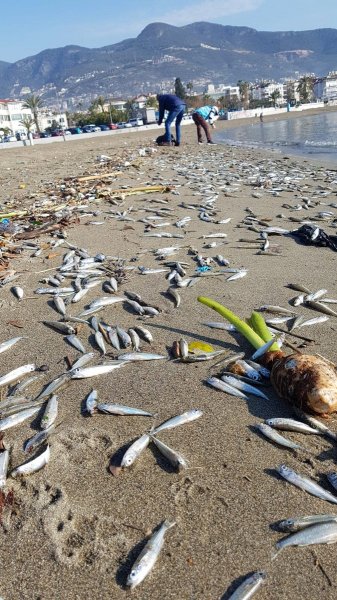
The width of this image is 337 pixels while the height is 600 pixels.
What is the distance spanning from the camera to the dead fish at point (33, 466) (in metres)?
2.94

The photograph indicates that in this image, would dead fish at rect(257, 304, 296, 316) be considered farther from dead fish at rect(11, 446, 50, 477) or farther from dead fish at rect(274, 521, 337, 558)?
dead fish at rect(11, 446, 50, 477)

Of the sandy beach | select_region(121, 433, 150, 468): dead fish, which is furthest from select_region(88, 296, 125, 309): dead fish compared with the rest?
select_region(121, 433, 150, 468): dead fish

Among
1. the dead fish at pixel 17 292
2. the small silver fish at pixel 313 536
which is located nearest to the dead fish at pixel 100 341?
the dead fish at pixel 17 292

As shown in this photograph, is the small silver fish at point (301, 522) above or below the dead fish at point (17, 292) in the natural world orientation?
below

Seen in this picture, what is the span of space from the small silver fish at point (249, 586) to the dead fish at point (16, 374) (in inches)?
104

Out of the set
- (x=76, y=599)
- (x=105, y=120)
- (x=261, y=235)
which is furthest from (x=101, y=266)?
(x=105, y=120)

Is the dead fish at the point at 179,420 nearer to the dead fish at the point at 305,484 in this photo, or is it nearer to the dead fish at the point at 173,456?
the dead fish at the point at 173,456

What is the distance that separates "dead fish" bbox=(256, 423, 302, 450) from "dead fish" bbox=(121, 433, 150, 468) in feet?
2.70

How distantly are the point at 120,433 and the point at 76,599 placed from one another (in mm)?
1195

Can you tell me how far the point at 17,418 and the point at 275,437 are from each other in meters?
1.96

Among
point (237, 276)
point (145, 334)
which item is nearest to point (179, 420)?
point (145, 334)

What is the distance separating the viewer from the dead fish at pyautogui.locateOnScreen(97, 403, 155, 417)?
11.4ft

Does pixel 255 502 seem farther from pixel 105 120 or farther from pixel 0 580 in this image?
pixel 105 120

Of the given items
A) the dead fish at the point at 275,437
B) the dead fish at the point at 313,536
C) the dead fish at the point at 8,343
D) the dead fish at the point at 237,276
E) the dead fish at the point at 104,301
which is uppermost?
the dead fish at the point at 104,301
